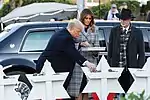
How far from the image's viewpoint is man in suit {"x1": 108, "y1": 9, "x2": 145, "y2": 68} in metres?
8.06

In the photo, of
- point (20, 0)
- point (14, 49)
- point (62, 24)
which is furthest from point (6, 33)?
point (20, 0)

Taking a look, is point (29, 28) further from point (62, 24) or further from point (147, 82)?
point (147, 82)

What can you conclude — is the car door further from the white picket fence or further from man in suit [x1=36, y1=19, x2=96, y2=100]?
the white picket fence

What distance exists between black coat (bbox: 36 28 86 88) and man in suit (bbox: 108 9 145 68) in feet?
2.63

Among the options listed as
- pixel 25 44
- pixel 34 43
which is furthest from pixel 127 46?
pixel 25 44

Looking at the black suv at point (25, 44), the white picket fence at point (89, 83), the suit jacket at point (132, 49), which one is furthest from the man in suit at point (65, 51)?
the black suv at point (25, 44)

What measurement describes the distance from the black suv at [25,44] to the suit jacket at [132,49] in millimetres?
2368

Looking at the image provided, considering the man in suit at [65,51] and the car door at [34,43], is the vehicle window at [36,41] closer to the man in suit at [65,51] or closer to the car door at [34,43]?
the car door at [34,43]

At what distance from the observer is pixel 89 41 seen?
353 inches

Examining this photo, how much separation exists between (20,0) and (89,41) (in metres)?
28.3

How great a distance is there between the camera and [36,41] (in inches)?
412

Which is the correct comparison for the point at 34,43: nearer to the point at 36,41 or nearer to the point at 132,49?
the point at 36,41

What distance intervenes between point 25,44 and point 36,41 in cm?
24

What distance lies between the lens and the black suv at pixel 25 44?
10.2 metres
